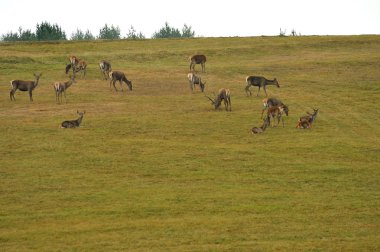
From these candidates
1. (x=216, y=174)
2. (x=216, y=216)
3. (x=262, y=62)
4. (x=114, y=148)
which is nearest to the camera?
(x=216, y=216)

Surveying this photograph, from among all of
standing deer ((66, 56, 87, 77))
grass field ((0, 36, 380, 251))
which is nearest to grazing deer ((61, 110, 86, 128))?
Answer: grass field ((0, 36, 380, 251))

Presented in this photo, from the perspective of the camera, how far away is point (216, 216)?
71.7 ft

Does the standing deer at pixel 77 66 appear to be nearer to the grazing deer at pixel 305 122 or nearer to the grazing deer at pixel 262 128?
the grazing deer at pixel 262 128

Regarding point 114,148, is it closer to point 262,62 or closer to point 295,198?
point 295,198

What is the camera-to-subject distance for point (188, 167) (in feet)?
89.4

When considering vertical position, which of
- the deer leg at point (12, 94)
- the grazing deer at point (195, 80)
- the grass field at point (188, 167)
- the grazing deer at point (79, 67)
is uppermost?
the grazing deer at point (79, 67)

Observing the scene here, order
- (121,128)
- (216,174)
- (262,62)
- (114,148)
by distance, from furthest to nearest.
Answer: (262,62) < (121,128) < (114,148) < (216,174)

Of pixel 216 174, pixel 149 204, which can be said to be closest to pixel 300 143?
pixel 216 174

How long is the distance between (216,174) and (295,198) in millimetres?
3663

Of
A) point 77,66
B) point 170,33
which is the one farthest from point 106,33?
point 77,66

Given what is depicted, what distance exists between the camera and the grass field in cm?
2042

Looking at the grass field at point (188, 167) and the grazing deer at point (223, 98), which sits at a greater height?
the grazing deer at point (223, 98)

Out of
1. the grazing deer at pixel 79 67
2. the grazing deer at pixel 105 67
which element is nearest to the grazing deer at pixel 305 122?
the grazing deer at pixel 105 67

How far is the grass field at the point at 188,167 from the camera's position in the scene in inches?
804
